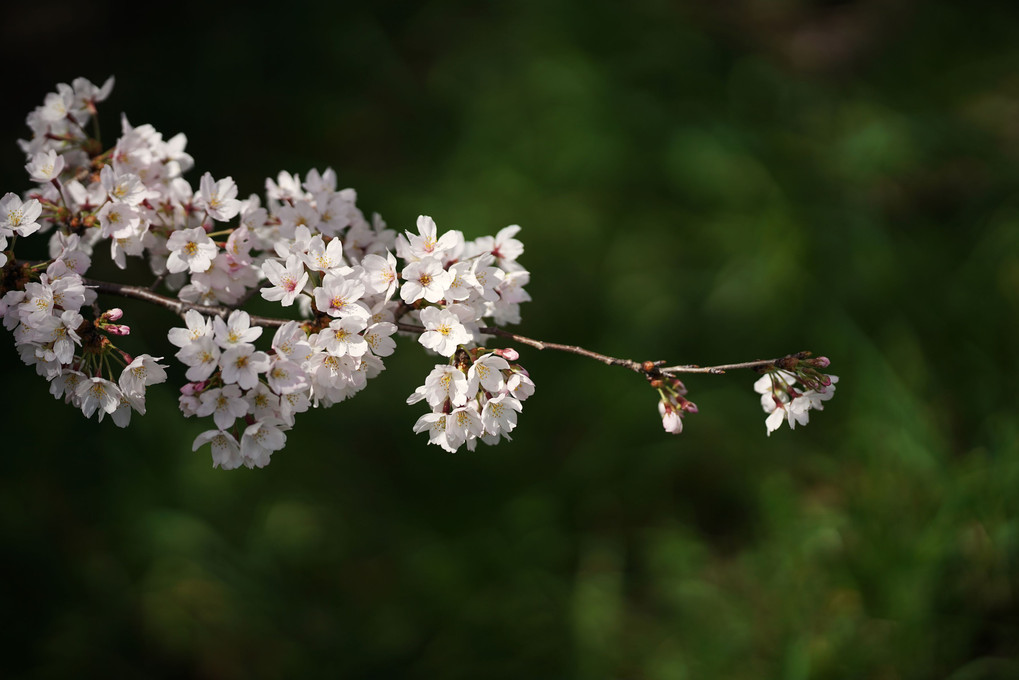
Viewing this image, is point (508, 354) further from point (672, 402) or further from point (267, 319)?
point (267, 319)

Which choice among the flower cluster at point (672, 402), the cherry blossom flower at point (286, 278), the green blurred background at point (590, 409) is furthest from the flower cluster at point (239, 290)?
the green blurred background at point (590, 409)

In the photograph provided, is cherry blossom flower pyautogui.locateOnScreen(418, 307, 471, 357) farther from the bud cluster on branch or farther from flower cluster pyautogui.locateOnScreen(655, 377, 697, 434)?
flower cluster pyautogui.locateOnScreen(655, 377, 697, 434)

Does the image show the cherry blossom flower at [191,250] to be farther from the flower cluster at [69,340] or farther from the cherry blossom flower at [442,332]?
the cherry blossom flower at [442,332]

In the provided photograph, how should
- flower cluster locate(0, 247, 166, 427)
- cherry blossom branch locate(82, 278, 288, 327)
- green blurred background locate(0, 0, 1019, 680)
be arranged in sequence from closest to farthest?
flower cluster locate(0, 247, 166, 427) < cherry blossom branch locate(82, 278, 288, 327) < green blurred background locate(0, 0, 1019, 680)

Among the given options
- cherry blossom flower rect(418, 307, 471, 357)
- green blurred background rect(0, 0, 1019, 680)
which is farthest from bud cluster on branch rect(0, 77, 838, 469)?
green blurred background rect(0, 0, 1019, 680)

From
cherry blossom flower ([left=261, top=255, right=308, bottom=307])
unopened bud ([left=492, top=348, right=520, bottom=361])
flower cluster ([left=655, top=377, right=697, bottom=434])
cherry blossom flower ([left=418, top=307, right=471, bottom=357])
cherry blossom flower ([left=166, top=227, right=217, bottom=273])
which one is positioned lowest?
flower cluster ([left=655, top=377, right=697, bottom=434])

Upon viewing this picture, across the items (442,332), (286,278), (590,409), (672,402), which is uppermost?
(590,409)

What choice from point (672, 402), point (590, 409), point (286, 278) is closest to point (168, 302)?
point (286, 278)
